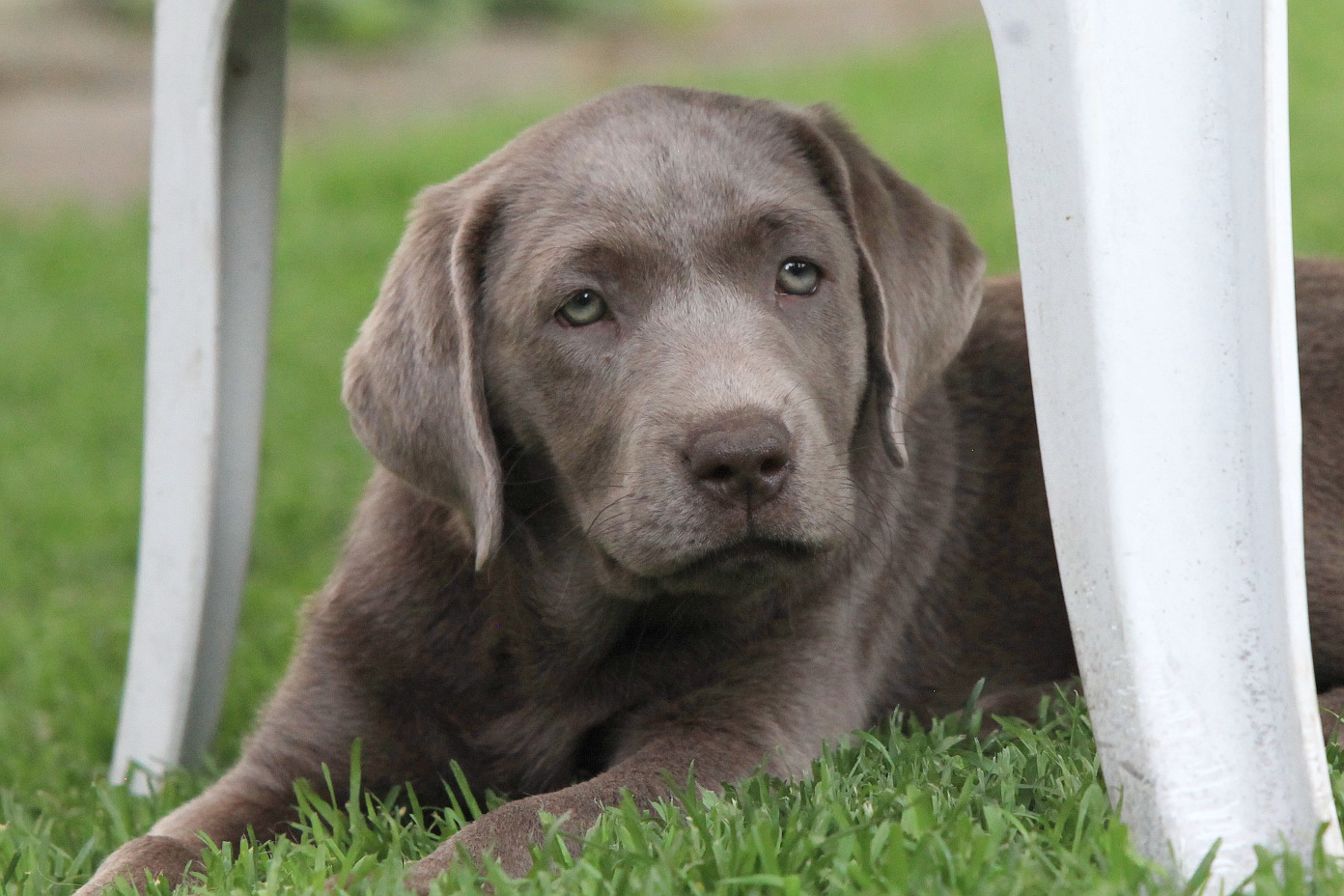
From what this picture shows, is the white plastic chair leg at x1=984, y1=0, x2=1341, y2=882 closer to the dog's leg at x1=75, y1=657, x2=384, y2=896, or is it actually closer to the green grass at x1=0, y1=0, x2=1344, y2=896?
the green grass at x1=0, y1=0, x2=1344, y2=896

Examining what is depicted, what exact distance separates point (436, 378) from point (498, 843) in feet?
2.90

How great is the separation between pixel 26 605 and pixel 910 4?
13509mm

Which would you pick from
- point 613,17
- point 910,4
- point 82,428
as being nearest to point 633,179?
point 82,428

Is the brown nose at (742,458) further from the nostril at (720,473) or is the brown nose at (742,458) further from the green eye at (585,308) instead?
the green eye at (585,308)

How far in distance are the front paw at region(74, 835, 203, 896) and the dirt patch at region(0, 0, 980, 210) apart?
29.6ft

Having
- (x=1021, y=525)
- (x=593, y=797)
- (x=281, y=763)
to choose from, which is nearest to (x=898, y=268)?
(x=1021, y=525)

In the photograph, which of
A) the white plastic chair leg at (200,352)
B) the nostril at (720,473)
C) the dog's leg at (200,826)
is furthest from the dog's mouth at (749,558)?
A: the white plastic chair leg at (200,352)

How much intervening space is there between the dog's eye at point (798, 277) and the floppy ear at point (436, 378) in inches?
22.7

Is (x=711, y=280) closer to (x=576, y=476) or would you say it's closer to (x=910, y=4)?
(x=576, y=476)

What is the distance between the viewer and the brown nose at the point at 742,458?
2543 mm

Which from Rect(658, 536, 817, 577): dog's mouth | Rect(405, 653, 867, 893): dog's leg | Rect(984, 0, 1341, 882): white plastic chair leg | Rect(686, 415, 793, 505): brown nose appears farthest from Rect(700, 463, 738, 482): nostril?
Rect(984, 0, 1341, 882): white plastic chair leg

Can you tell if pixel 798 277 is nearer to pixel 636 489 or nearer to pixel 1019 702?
pixel 636 489

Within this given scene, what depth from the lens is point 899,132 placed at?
410 inches

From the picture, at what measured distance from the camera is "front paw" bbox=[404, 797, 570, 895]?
239 cm
